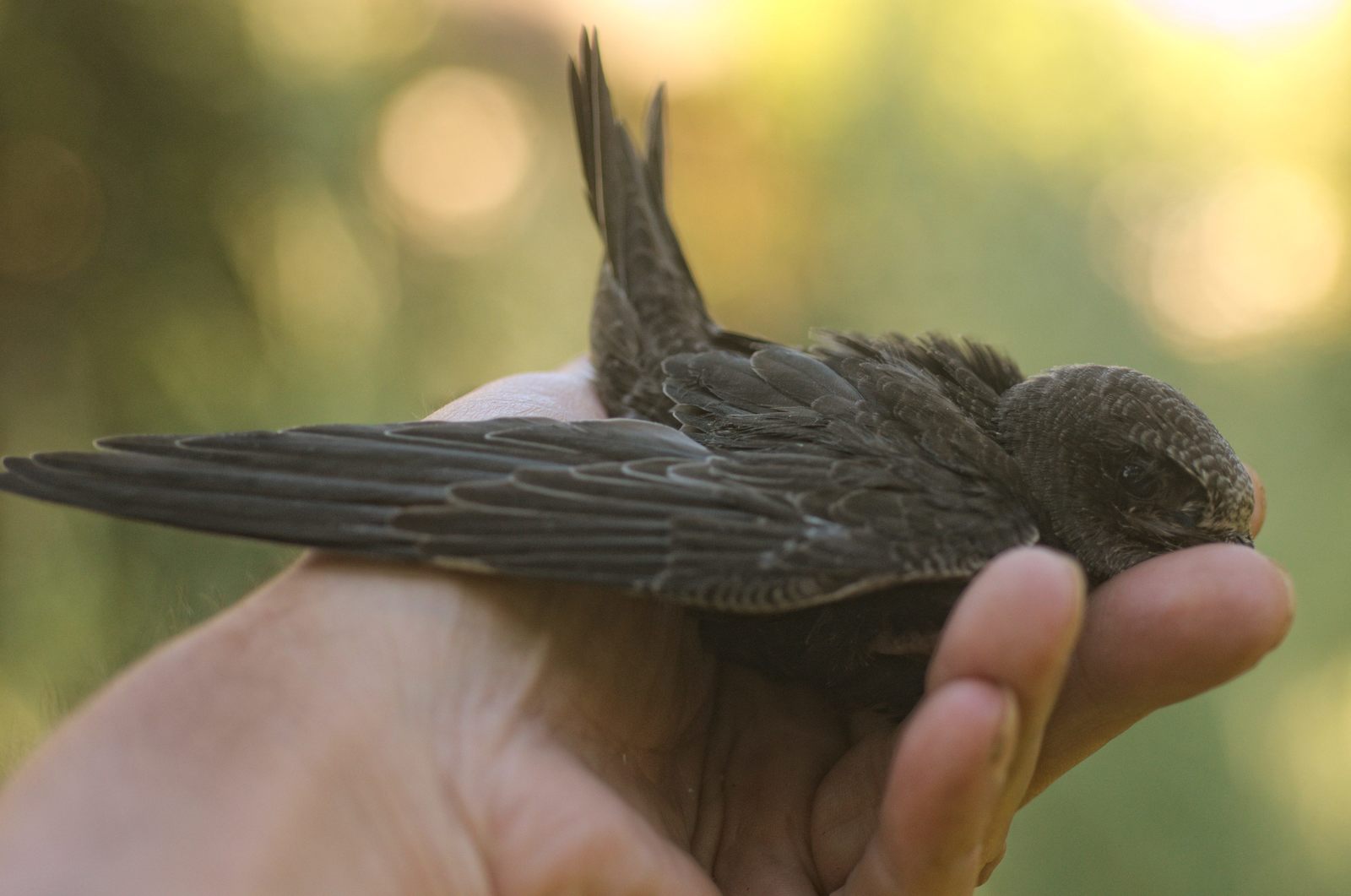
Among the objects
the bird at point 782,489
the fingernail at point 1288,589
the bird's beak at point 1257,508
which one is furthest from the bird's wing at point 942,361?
the fingernail at point 1288,589

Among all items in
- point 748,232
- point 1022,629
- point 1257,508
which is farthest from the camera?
point 748,232

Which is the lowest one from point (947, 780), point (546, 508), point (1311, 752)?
point (1311, 752)

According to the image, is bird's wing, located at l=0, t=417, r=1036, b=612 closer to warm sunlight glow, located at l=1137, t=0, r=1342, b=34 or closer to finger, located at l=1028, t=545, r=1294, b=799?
finger, located at l=1028, t=545, r=1294, b=799

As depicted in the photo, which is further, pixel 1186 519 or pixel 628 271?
pixel 628 271

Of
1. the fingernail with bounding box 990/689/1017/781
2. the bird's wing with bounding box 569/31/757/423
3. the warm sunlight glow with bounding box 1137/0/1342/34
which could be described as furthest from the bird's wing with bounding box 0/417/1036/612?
the warm sunlight glow with bounding box 1137/0/1342/34

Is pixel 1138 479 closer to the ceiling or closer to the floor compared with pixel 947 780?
closer to the ceiling

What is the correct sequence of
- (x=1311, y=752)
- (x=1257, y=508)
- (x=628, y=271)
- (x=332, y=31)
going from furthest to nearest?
(x=332, y=31) → (x=1311, y=752) → (x=628, y=271) → (x=1257, y=508)

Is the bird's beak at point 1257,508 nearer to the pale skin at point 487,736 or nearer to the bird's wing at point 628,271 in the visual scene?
the pale skin at point 487,736

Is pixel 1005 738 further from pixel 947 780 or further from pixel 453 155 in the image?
→ pixel 453 155

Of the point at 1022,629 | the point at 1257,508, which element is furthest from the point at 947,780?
the point at 1257,508
